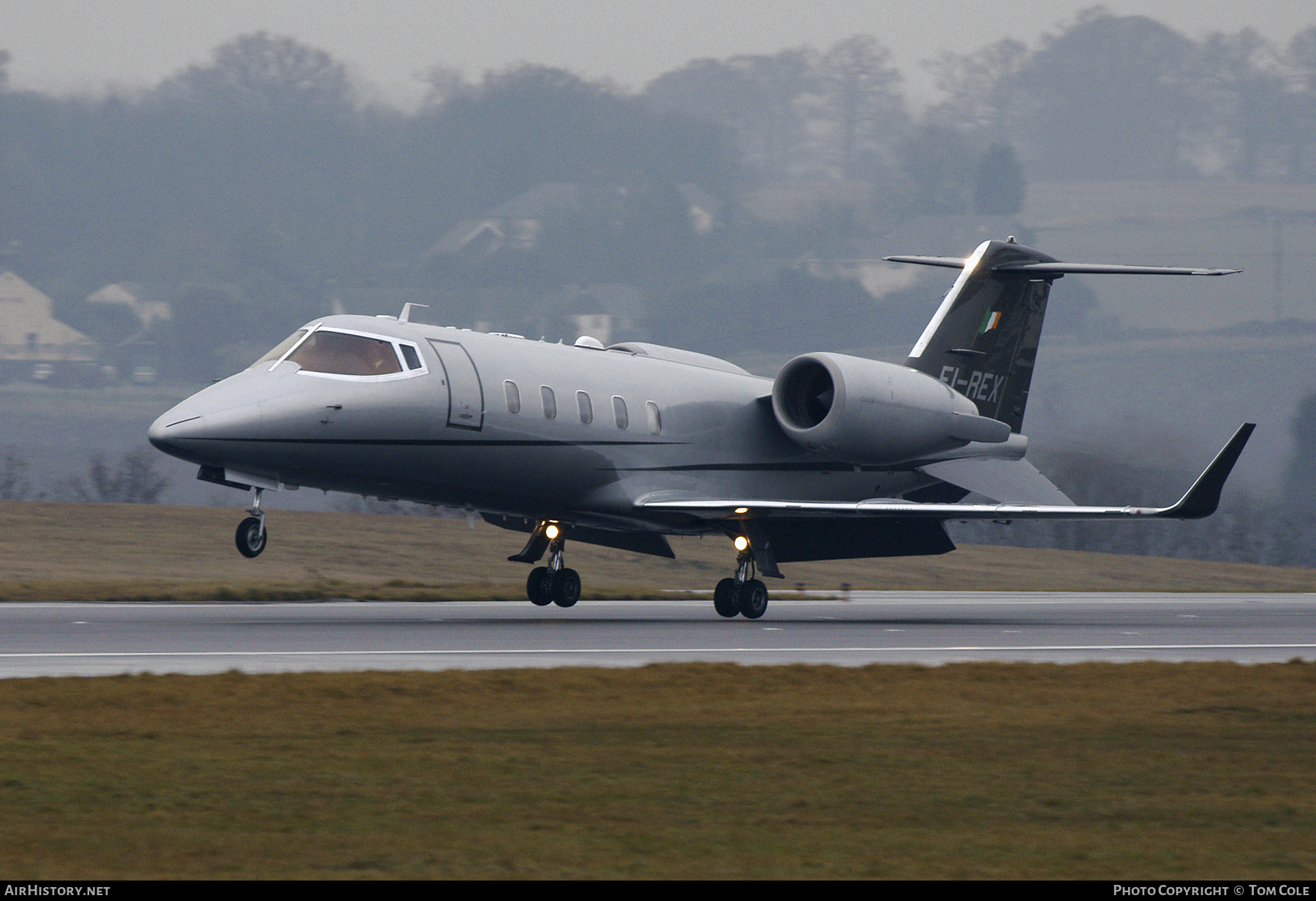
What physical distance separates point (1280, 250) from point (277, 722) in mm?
119856

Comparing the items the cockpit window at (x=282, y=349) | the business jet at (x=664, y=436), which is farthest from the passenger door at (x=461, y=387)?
the cockpit window at (x=282, y=349)

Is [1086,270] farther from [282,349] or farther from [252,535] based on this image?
[252,535]

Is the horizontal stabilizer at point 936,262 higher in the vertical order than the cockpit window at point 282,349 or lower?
higher

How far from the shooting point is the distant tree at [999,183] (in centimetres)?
16560

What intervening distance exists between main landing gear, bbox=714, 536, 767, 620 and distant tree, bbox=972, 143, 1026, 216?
142385 millimetres

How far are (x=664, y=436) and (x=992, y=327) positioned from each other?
309 inches

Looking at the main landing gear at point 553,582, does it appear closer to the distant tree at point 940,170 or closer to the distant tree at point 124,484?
the distant tree at point 124,484

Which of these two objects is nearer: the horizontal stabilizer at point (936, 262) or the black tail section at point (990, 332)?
the black tail section at point (990, 332)

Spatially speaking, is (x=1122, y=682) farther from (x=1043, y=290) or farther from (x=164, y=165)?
(x=164, y=165)

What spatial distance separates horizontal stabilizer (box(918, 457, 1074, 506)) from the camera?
29.5m

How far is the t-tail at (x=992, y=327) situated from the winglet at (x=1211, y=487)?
21.5ft

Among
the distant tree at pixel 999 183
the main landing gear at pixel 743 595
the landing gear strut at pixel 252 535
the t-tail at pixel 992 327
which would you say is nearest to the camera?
the landing gear strut at pixel 252 535

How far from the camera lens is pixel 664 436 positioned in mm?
26812

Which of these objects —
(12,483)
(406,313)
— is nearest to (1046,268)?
(406,313)
